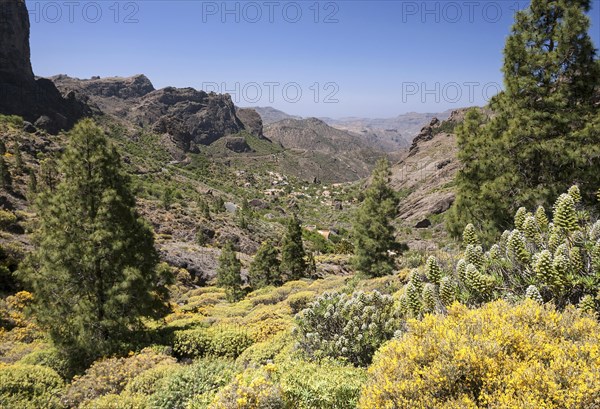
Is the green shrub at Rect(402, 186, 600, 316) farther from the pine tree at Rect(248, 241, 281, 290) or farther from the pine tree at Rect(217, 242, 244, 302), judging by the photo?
the pine tree at Rect(248, 241, 281, 290)

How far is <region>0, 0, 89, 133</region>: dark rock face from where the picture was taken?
103062 millimetres

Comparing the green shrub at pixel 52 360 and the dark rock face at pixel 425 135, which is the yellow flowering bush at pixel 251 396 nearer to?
the green shrub at pixel 52 360

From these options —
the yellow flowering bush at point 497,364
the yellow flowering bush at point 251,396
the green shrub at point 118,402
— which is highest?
the yellow flowering bush at point 497,364

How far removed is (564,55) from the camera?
449 inches

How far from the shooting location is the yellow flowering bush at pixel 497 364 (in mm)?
3467

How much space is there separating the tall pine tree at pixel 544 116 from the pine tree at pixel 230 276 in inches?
933

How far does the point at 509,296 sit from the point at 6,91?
13594cm

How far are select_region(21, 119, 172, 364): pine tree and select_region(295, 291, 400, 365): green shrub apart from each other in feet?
24.1

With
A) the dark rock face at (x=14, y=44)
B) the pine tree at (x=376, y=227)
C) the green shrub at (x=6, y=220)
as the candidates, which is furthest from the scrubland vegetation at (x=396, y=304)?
the dark rock face at (x=14, y=44)

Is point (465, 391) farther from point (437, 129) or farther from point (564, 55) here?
point (437, 129)

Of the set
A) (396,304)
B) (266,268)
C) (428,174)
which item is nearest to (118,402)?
(396,304)

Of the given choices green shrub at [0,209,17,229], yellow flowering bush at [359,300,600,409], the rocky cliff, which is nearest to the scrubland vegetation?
yellow flowering bush at [359,300,600,409]

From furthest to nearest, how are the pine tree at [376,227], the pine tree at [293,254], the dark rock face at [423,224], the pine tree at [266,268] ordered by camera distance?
the dark rock face at [423,224]
the pine tree at [293,254]
the pine tree at [266,268]
the pine tree at [376,227]

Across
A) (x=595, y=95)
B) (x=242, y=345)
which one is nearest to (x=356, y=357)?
(x=242, y=345)
